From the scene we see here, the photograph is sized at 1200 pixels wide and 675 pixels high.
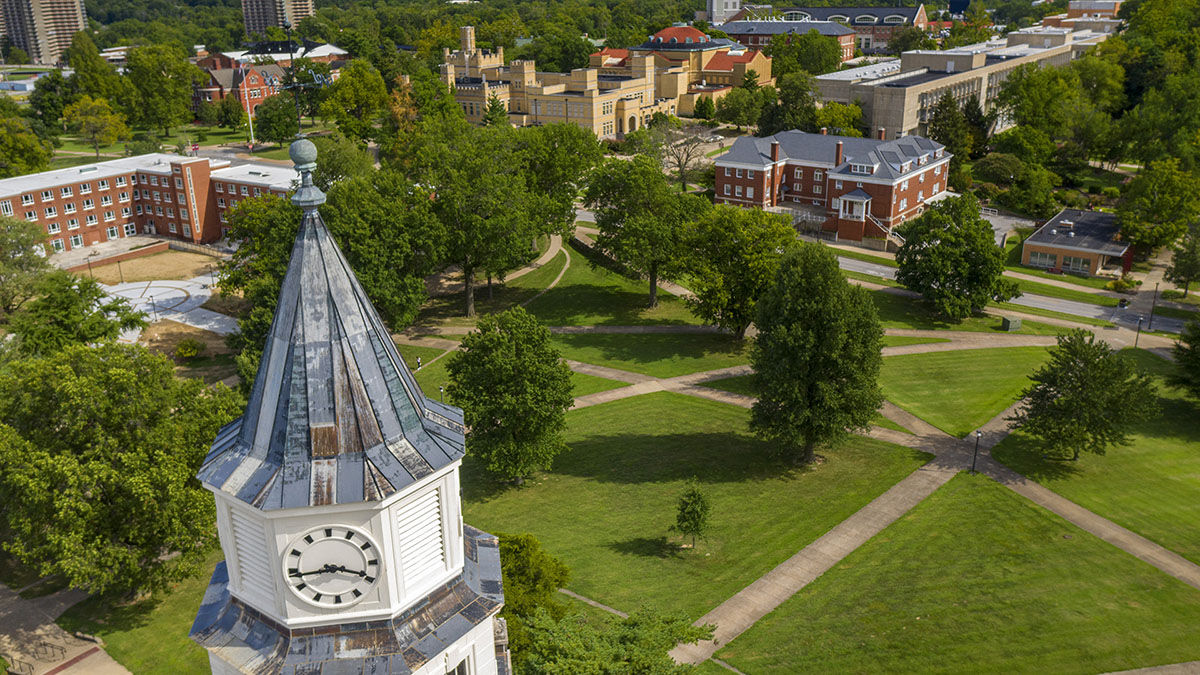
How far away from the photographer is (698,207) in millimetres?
68875

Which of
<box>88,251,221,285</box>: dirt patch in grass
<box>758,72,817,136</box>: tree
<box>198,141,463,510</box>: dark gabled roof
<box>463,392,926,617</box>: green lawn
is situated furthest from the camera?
<box>758,72,817,136</box>: tree

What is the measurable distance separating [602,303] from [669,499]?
3114 cm

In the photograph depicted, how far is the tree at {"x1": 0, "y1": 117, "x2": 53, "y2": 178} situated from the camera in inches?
4218

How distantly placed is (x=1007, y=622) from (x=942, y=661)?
394cm

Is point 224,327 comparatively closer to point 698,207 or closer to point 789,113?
point 698,207

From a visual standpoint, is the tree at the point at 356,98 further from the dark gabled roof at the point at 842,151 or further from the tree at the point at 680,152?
the dark gabled roof at the point at 842,151

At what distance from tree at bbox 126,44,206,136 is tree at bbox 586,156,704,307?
334ft

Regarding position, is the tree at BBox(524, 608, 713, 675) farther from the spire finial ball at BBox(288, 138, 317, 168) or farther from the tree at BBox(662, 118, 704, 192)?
the tree at BBox(662, 118, 704, 192)

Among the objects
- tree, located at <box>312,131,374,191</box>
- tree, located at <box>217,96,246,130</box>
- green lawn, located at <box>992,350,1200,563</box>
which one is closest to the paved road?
green lawn, located at <box>992,350,1200,563</box>

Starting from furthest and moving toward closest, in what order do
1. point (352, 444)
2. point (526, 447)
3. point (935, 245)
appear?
point (935, 245) < point (526, 447) < point (352, 444)

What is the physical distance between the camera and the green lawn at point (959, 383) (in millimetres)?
53719

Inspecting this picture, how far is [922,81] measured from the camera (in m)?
122

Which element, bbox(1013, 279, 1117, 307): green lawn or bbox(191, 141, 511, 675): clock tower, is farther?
bbox(1013, 279, 1117, 307): green lawn

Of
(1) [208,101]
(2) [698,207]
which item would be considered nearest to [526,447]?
(2) [698,207]
